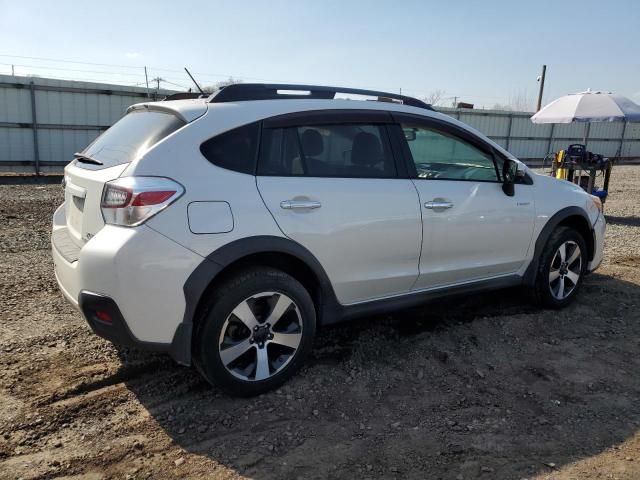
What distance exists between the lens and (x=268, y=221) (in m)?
3.07

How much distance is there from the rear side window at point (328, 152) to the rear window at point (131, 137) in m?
0.56

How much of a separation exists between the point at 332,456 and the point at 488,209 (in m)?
2.27

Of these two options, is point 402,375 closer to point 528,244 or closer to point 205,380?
point 205,380

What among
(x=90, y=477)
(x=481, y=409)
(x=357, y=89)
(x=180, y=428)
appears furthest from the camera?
(x=357, y=89)

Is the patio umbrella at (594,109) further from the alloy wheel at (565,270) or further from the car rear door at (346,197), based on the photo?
the car rear door at (346,197)

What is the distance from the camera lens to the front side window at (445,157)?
12.6 feet

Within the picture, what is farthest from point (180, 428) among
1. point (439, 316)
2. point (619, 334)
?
point (619, 334)

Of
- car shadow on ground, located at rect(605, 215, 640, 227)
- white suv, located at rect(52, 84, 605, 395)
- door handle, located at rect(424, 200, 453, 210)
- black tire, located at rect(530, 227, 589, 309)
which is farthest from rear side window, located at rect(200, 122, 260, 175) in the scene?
car shadow on ground, located at rect(605, 215, 640, 227)

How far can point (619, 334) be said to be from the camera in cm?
434

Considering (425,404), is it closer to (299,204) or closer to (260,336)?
(260,336)

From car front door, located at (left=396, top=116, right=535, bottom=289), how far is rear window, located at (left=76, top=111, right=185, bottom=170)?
163cm

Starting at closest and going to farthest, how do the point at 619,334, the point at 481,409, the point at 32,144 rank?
the point at 481,409, the point at 619,334, the point at 32,144

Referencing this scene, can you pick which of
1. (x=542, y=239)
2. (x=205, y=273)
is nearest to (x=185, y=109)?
(x=205, y=273)

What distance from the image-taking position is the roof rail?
10.9 feet
